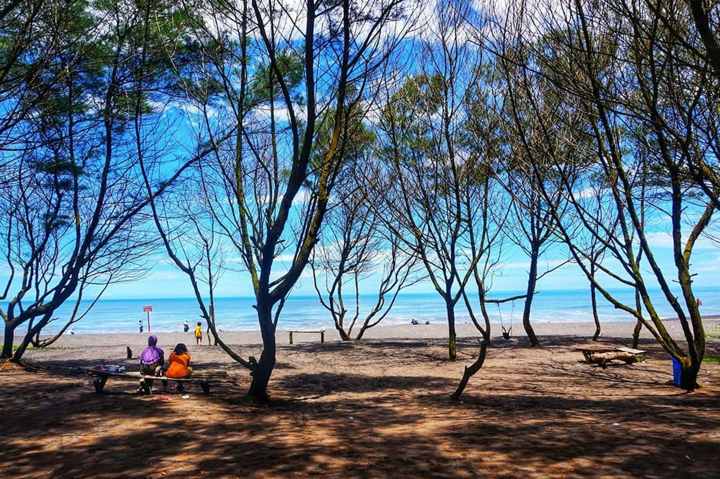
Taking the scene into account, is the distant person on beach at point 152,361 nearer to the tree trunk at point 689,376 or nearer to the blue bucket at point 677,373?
the tree trunk at point 689,376

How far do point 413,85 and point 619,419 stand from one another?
1048cm

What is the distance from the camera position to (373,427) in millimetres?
7219

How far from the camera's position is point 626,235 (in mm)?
10484

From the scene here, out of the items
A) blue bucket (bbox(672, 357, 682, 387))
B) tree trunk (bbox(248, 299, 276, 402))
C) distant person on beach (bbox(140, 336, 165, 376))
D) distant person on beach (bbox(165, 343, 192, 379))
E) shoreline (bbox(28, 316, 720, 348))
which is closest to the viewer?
tree trunk (bbox(248, 299, 276, 402))

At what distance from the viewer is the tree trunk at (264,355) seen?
904 centimetres

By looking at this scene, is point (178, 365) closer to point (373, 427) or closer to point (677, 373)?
point (373, 427)

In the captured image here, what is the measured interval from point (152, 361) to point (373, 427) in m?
5.30

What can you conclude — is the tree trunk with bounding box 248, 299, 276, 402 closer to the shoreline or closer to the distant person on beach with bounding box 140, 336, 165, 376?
the distant person on beach with bounding box 140, 336, 165, 376

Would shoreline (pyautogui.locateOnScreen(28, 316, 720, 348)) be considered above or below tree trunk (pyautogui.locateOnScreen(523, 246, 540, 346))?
below

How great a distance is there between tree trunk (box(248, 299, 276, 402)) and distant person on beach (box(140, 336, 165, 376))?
2.18 meters

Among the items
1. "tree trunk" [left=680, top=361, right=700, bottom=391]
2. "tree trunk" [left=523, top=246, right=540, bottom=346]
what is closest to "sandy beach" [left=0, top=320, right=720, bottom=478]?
"tree trunk" [left=680, top=361, right=700, bottom=391]

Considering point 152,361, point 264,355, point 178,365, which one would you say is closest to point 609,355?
point 264,355

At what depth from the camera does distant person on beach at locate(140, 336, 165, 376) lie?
33.7 feet

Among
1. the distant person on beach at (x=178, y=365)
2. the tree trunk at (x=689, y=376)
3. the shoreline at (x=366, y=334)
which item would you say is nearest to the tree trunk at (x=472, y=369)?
the tree trunk at (x=689, y=376)
